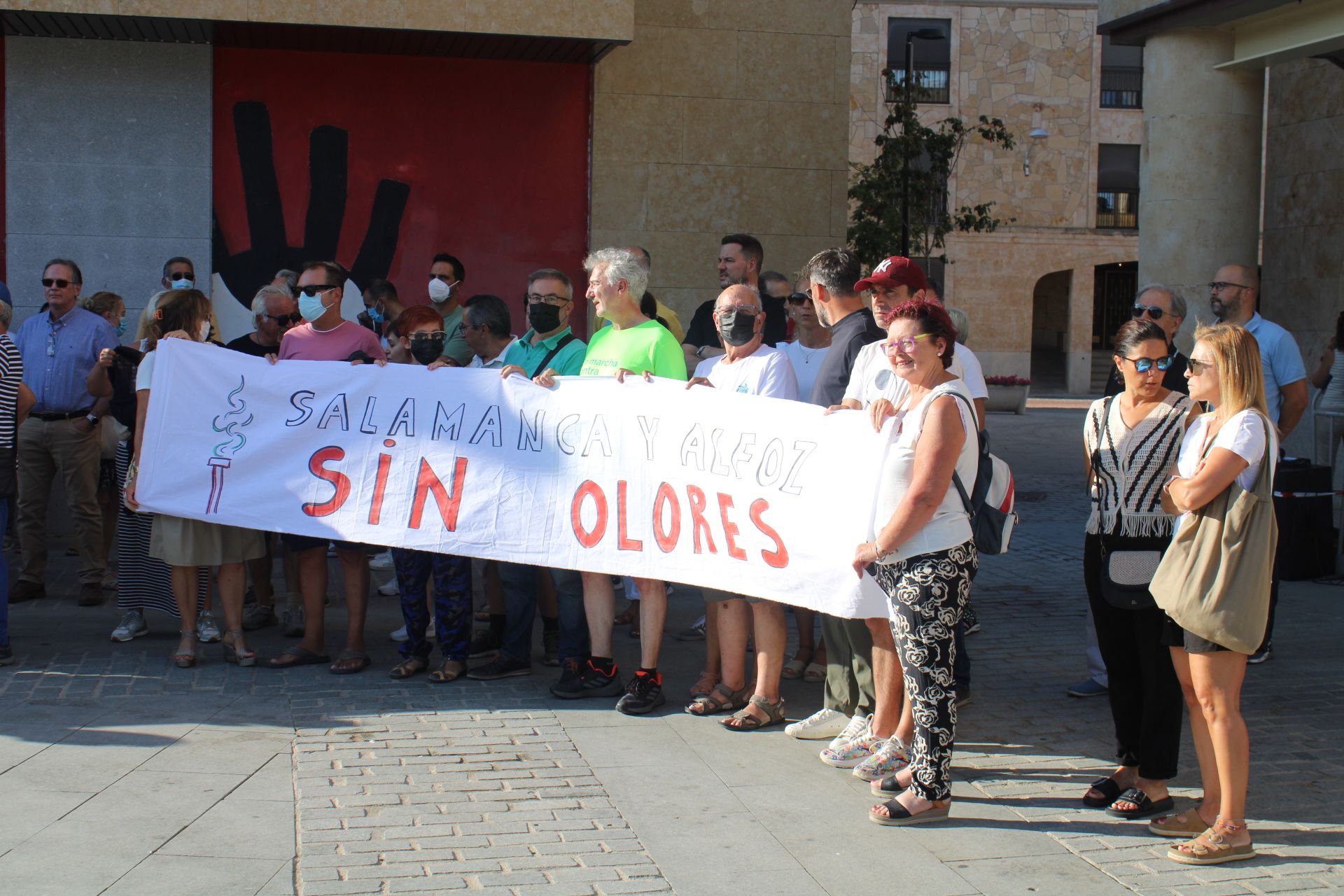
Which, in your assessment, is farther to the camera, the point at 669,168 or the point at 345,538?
the point at 669,168

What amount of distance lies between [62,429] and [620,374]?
4716 mm

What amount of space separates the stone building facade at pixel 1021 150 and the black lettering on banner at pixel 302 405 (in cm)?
3384

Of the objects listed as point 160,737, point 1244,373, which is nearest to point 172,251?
point 160,737

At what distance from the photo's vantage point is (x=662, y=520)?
21.0 feet

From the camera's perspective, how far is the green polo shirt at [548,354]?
23.0 ft

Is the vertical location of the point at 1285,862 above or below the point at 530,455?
below

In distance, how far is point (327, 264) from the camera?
7414mm

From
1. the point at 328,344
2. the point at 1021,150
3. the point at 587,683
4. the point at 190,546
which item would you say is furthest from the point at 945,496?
the point at 1021,150

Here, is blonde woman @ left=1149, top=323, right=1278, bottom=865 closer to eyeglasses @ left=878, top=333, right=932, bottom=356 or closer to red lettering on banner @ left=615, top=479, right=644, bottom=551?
eyeglasses @ left=878, top=333, right=932, bottom=356

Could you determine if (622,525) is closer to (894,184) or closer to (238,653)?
(238,653)

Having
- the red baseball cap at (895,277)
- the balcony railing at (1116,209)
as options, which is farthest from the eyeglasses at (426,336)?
the balcony railing at (1116,209)

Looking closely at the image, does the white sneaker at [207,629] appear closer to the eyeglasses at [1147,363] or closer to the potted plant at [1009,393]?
the eyeglasses at [1147,363]

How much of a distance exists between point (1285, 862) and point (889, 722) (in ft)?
5.22

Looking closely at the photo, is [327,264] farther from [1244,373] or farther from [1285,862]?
[1285,862]
